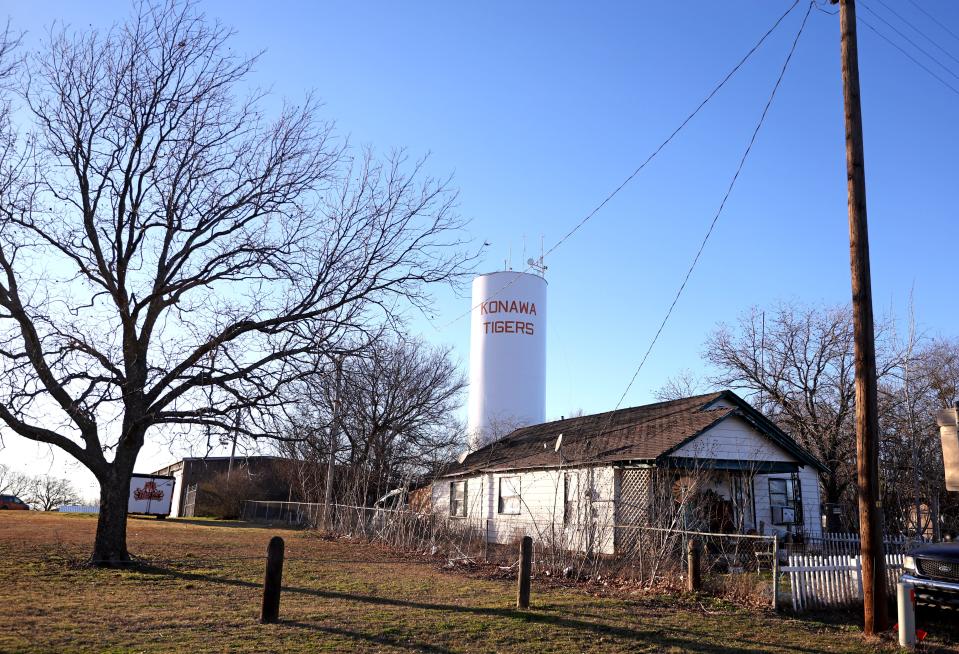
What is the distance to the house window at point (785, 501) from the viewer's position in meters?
22.6

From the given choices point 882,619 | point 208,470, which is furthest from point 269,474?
point 882,619

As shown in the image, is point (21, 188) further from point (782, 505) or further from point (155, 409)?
point (782, 505)

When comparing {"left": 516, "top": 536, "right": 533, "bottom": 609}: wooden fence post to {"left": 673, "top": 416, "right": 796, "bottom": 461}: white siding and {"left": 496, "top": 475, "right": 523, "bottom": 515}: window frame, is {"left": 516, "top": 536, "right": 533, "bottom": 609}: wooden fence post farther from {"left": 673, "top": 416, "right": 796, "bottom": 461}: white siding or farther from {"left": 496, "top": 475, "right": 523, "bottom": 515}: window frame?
{"left": 496, "top": 475, "right": 523, "bottom": 515}: window frame

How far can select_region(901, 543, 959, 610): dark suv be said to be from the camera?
10.2m

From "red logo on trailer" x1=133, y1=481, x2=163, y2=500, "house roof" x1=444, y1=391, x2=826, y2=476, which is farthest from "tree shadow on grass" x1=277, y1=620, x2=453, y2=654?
"red logo on trailer" x1=133, y1=481, x2=163, y2=500

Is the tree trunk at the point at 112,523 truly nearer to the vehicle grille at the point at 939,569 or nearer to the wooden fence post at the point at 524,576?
the wooden fence post at the point at 524,576

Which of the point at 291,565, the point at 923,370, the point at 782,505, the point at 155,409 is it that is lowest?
the point at 291,565

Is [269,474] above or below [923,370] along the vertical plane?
below

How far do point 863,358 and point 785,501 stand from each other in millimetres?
14535

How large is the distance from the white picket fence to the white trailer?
40.7 metres

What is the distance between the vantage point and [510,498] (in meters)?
25.8

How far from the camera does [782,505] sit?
23328mm

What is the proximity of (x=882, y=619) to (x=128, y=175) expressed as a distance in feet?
53.2

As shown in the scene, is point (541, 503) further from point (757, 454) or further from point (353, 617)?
point (353, 617)
